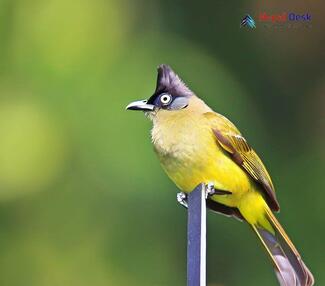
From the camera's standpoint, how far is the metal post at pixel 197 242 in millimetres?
1623

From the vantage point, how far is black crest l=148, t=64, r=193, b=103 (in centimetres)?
286

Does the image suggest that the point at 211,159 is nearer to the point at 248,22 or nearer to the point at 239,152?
the point at 239,152

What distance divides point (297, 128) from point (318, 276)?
0.64 meters

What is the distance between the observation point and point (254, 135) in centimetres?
338

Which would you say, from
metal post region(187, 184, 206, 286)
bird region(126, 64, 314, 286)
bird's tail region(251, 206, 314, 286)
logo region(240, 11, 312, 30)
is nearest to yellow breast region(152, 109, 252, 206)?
bird region(126, 64, 314, 286)

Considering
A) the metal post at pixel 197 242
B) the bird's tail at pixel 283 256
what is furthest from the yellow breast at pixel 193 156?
the metal post at pixel 197 242

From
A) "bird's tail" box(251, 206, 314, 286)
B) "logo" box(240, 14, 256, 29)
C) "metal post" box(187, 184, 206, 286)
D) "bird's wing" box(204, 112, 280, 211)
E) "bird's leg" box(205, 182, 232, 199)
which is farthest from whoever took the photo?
"logo" box(240, 14, 256, 29)

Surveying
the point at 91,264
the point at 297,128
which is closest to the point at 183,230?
the point at 91,264

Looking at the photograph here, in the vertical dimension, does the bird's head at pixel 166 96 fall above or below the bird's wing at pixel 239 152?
above

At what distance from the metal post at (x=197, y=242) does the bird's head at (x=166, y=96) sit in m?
1.09

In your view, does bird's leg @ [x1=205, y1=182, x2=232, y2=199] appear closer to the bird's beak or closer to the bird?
the bird

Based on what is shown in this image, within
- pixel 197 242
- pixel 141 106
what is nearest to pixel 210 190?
pixel 141 106

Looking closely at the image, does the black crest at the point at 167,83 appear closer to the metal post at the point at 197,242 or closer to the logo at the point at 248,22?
the logo at the point at 248,22

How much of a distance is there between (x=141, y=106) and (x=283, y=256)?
2.00 ft
